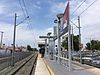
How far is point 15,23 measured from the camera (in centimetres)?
3500

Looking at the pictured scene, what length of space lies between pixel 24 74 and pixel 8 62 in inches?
324

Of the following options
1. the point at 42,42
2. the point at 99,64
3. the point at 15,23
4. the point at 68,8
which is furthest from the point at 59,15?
the point at 42,42

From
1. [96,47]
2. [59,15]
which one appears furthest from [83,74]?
[96,47]

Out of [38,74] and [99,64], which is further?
[99,64]

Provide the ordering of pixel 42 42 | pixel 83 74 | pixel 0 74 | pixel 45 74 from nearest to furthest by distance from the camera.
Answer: pixel 83 74, pixel 45 74, pixel 0 74, pixel 42 42

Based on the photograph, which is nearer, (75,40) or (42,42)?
(42,42)

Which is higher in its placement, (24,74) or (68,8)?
(68,8)

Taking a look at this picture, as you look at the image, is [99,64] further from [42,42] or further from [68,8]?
[42,42]

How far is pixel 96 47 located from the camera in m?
150

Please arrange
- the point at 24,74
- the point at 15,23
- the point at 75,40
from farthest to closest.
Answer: the point at 75,40
the point at 15,23
the point at 24,74

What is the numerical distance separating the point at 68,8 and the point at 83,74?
4.93 m

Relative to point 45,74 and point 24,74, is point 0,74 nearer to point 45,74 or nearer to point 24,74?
point 24,74

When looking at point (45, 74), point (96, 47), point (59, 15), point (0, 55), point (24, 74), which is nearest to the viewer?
point (45, 74)

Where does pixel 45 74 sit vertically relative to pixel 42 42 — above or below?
below
